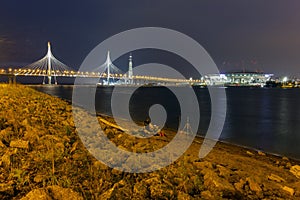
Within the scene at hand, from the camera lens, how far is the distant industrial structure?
5266 inches

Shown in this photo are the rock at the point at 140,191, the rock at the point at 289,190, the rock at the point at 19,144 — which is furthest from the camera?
the rock at the point at 19,144

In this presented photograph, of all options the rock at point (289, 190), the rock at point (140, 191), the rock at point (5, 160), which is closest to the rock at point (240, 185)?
the rock at point (289, 190)

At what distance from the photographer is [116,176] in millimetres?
3357

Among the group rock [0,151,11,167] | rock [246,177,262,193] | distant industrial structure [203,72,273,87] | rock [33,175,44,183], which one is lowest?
rock [246,177,262,193]

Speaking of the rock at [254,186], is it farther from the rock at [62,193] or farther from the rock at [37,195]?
the rock at [37,195]

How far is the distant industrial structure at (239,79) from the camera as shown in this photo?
13375 cm

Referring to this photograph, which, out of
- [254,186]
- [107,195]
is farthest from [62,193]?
[254,186]

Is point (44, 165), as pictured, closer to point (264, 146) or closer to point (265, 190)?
point (265, 190)

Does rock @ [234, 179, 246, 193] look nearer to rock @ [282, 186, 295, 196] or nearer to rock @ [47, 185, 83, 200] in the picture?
rock @ [282, 186, 295, 196]

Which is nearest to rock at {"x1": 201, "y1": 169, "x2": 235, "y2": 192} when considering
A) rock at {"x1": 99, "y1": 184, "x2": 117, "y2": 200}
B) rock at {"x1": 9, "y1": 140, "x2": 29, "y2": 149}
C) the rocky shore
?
the rocky shore

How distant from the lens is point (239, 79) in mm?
141750

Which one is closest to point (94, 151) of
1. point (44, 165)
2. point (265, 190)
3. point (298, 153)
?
point (44, 165)

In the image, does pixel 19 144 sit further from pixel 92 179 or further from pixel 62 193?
pixel 62 193

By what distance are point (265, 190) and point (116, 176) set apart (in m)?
1.87
